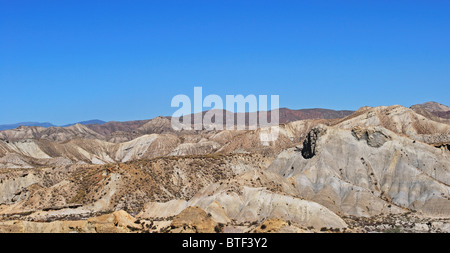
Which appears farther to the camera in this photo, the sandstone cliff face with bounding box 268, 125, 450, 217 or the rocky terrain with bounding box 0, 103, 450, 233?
the sandstone cliff face with bounding box 268, 125, 450, 217

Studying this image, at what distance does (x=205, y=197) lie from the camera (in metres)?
85.4

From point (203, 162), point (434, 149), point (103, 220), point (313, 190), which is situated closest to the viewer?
point (103, 220)

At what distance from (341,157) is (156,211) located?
130ft

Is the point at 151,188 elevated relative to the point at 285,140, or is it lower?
lower

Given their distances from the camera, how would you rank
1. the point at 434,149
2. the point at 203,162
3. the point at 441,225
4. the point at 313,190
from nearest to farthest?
1. the point at 441,225
2. the point at 313,190
3. the point at 434,149
4. the point at 203,162

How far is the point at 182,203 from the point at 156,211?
437 centimetres

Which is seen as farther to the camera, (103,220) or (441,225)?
(441,225)

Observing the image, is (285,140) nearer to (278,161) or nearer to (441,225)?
(278,161)

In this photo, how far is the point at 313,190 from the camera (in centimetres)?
9988

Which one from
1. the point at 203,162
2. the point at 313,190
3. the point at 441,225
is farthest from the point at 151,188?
the point at 441,225

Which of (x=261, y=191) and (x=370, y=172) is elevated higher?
(x=370, y=172)

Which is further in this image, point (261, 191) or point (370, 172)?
point (370, 172)

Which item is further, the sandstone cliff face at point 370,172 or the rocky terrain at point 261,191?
the sandstone cliff face at point 370,172
